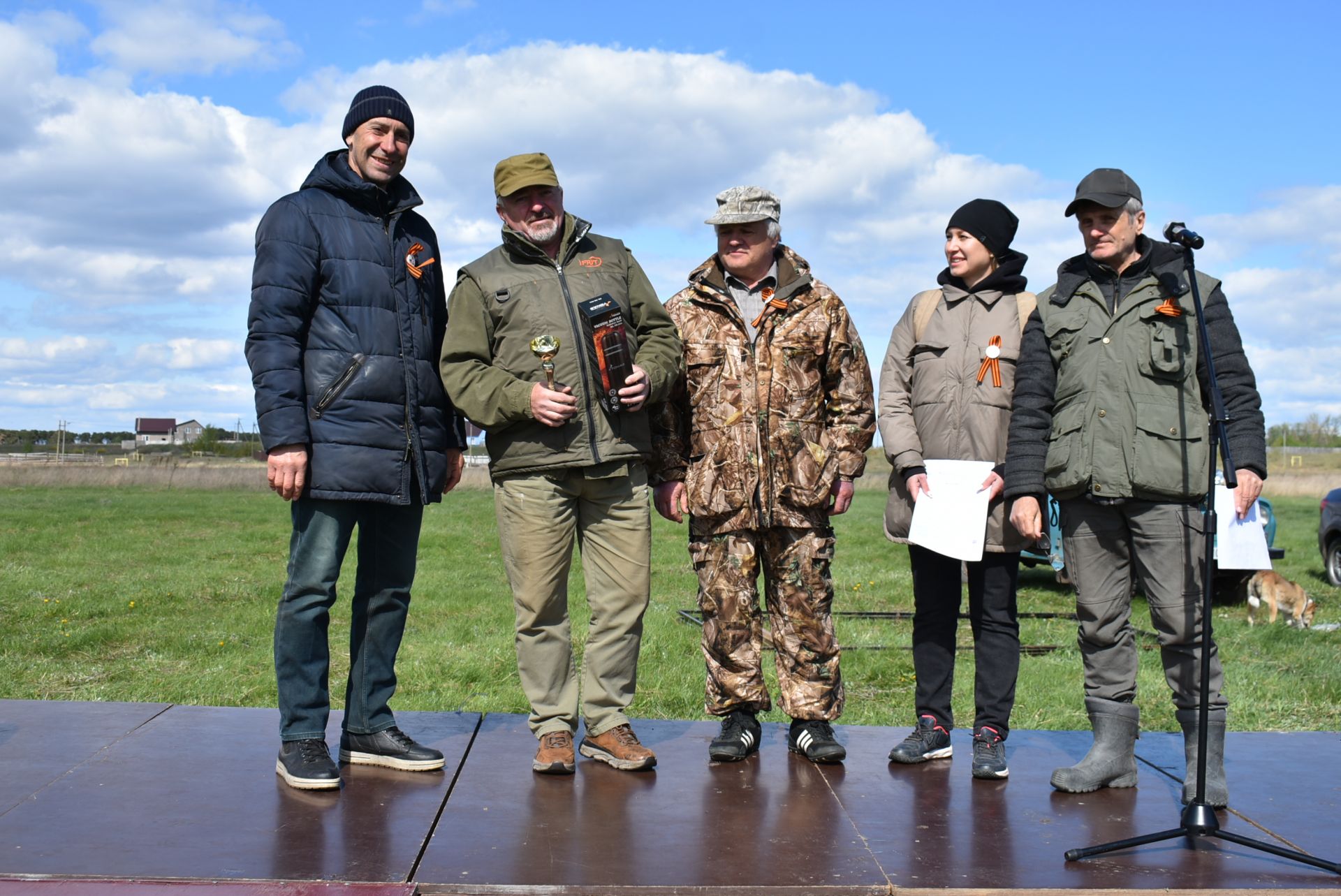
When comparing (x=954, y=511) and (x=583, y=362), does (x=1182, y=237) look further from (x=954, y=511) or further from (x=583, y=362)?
(x=583, y=362)

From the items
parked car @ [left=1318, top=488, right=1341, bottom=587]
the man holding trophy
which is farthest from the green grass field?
the man holding trophy

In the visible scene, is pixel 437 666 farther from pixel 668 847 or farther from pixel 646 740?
pixel 668 847

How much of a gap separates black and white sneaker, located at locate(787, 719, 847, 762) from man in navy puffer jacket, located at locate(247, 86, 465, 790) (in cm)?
139

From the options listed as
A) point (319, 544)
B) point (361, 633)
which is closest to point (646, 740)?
point (361, 633)

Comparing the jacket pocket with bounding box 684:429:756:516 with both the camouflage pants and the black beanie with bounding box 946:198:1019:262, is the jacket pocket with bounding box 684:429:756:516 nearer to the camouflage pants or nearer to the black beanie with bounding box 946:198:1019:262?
the camouflage pants

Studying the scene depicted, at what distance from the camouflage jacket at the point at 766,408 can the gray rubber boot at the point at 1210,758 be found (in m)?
1.48

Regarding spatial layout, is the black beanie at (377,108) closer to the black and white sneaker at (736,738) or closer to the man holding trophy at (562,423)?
the man holding trophy at (562,423)

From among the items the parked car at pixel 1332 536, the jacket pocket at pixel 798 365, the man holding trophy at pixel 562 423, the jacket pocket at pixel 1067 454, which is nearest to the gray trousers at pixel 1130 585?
the jacket pocket at pixel 1067 454

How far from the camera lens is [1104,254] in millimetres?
4074

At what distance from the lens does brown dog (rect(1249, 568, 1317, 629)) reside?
1066 centimetres

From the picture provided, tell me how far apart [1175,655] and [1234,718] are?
3.17 meters

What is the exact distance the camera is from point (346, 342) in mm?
3996

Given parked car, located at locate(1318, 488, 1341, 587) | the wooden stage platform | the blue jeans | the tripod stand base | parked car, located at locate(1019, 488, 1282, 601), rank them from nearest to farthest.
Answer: the wooden stage platform
the tripod stand base
the blue jeans
parked car, located at locate(1019, 488, 1282, 601)
parked car, located at locate(1318, 488, 1341, 587)

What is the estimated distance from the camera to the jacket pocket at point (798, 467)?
4379 mm
